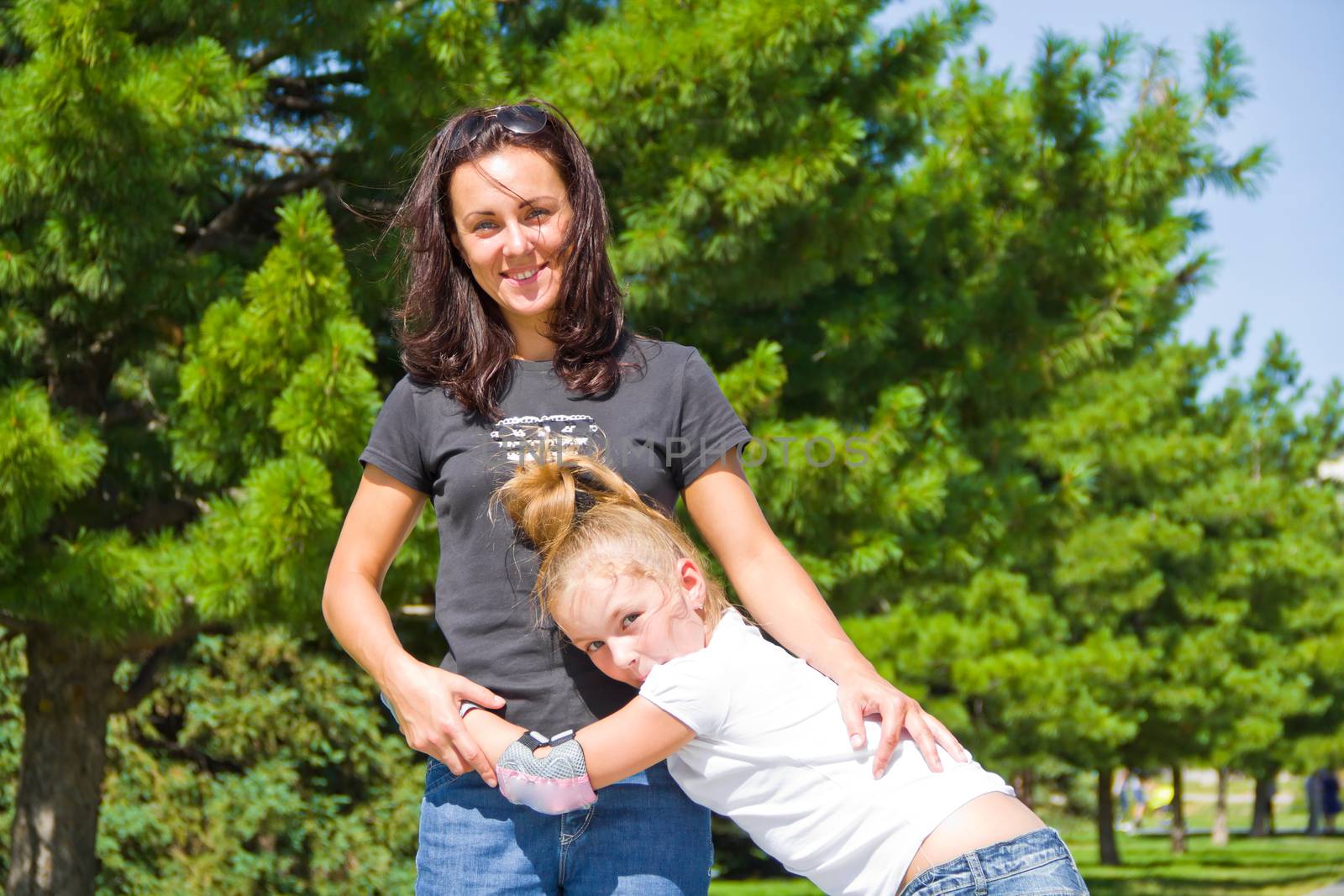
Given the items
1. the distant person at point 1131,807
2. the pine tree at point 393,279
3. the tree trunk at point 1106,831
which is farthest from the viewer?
the distant person at point 1131,807

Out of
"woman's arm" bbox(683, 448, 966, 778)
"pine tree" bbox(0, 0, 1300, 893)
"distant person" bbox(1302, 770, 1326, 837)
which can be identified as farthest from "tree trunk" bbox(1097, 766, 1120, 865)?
"woman's arm" bbox(683, 448, 966, 778)

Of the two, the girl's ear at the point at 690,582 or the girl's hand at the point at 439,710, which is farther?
the girl's ear at the point at 690,582

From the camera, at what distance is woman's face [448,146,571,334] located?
6.13ft

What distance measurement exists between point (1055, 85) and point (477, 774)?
550 centimetres

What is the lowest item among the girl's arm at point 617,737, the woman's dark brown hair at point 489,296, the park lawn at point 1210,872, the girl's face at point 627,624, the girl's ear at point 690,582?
the park lawn at point 1210,872

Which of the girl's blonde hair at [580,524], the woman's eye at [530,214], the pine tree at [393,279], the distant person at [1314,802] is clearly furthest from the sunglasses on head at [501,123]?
the distant person at [1314,802]

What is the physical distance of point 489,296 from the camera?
2.00 meters

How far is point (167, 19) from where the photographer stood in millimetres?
4629

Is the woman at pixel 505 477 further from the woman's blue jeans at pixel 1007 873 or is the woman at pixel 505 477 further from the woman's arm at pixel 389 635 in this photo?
the woman's blue jeans at pixel 1007 873

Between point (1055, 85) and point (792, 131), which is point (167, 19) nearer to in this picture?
point (792, 131)

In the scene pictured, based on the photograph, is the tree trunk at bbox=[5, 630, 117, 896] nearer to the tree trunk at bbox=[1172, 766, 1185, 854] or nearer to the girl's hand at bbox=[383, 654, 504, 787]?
the girl's hand at bbox=[383, 654, 504, 787]

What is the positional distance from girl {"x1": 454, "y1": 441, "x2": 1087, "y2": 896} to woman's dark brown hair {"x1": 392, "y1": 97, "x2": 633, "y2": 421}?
0.16 m

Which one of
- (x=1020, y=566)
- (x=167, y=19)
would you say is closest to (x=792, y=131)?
(x=167, y=19)

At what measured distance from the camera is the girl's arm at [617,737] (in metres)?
1.65
